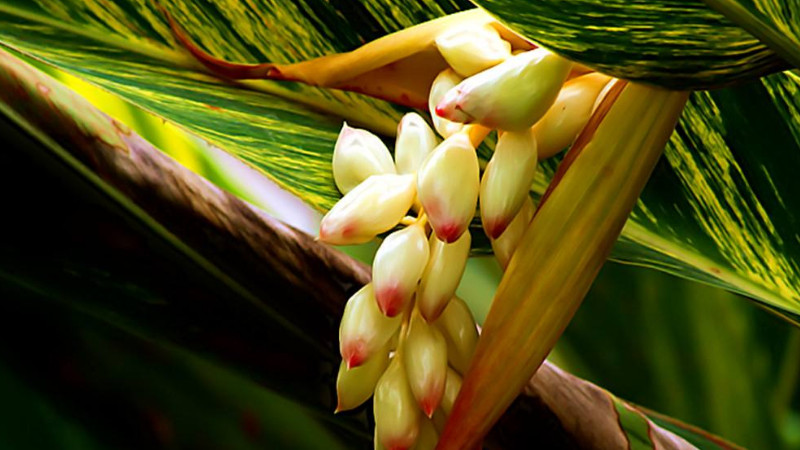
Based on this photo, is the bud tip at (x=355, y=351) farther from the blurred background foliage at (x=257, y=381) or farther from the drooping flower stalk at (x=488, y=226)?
the blurred background foliage at (x=257, y=381)

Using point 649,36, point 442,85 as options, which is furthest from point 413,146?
point 649,36

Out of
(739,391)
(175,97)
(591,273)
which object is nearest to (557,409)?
(591,273)

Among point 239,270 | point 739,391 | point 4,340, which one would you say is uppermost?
point 239,270

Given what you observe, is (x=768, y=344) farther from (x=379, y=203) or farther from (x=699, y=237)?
(x=379, y=203)

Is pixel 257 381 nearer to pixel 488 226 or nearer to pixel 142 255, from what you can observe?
pixel 142 255

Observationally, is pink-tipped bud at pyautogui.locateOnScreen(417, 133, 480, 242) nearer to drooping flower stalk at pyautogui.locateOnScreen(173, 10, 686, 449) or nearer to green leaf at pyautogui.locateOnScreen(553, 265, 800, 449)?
drooping flower stalk at pyautogui.locateOnScreen(173, 10, 686, 449)

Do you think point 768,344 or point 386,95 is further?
point 768,344
